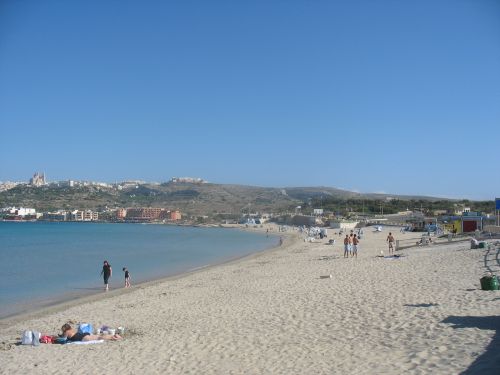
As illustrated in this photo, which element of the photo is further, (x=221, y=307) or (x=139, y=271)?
(x=139, y=271)

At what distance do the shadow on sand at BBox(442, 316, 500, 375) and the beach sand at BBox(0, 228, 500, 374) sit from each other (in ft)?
0.04

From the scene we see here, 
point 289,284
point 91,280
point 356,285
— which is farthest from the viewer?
point 91,280

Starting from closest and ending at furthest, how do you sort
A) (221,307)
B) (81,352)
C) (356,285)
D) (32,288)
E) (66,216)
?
(81,352)
(221,307)
(356,285)
(32,288)
(66,216)

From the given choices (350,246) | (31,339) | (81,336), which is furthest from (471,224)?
(31,339)

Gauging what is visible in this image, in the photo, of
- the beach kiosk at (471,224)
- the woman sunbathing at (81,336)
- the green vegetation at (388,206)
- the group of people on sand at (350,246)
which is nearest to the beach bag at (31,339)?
the woman sunbathing at (81,336)

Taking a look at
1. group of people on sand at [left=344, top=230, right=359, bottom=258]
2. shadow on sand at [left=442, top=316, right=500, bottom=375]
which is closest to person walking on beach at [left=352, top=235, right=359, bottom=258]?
group of people on sand at [left=344, top=230, right=359, bottom=258]

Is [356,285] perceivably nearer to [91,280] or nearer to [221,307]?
[221,307]

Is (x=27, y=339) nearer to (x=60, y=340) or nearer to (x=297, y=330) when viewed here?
(x=60, y=340)

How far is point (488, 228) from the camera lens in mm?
29703

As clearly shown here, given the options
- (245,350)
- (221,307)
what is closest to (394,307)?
(245,350)

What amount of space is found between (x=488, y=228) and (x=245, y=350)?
26507 mm

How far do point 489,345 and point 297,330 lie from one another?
10.6ft

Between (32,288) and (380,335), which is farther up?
(380,335)

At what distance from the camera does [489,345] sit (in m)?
6.17
